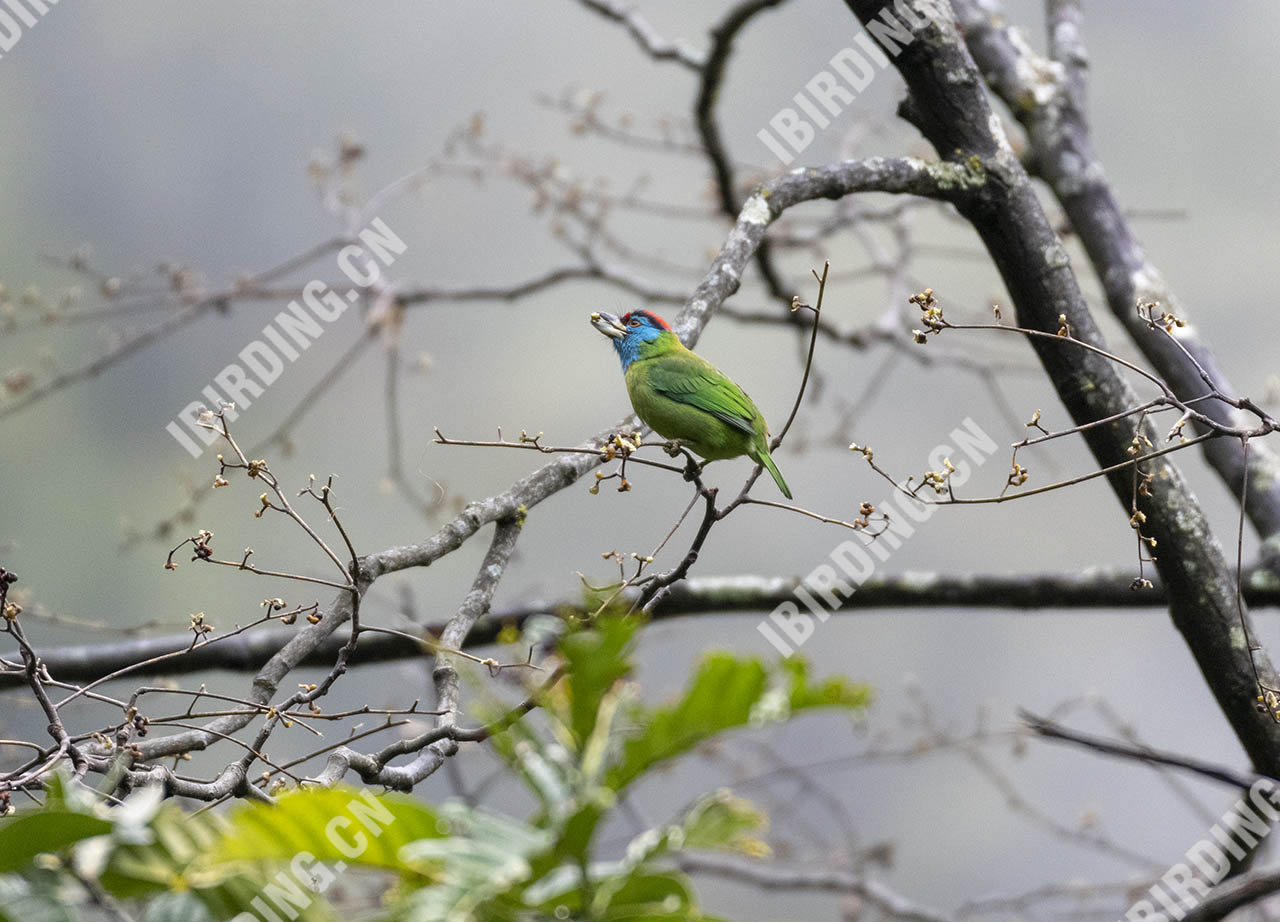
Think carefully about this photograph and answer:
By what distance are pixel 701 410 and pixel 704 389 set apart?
0.04 metres

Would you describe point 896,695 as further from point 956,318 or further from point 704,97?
point 704,97

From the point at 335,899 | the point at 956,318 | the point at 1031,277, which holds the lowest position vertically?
the point at 335,899

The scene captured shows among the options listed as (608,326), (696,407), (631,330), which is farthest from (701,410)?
(631,330)

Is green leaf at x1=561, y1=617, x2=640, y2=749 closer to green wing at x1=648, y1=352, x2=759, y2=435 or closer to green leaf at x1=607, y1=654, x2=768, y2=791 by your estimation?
green leaf at x1=607, y1=654, x2=768, y2=791

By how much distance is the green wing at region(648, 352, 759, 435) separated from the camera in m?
1.85

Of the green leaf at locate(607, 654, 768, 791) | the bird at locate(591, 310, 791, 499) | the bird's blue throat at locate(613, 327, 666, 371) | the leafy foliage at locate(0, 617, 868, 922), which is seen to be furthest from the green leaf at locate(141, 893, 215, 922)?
the bird's blue throat at locate(613, 327, 666, 371)

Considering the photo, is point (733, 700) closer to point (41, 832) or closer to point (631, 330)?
point (41, 832)

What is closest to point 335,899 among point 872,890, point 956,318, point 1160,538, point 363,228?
point 872,890

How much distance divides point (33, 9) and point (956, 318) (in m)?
3.83

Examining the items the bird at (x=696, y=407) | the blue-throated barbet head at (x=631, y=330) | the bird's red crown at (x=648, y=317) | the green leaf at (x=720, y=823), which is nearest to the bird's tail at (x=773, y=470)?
the bird at (x=696, y=407)

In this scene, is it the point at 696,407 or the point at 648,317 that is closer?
the point at 696,407

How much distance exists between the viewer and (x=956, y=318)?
4.29 m

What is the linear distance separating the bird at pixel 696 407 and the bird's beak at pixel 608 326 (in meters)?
0.04

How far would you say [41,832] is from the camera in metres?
0.42
